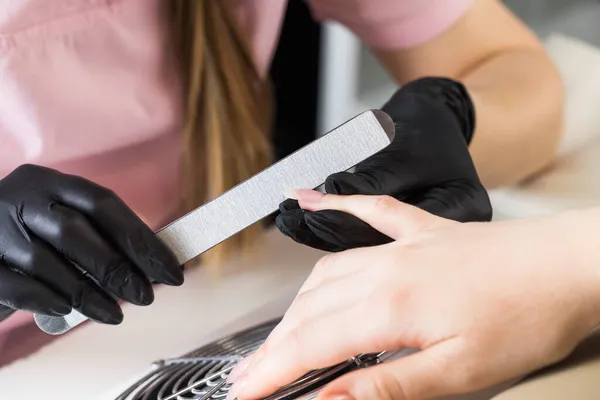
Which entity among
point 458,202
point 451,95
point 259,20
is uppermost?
point 259,20

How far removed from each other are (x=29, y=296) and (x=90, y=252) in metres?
0.04

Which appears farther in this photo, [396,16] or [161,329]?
[396,16]

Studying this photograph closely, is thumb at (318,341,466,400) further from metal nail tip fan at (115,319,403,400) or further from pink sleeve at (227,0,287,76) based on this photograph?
pink sleeve at (227,0,287,76)

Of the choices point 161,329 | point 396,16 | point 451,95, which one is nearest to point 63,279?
point 161,329

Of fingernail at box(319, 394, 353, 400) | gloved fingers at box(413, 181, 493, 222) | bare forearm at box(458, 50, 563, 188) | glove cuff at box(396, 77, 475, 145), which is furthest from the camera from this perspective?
bare forearm at box(458, 50, 563, 188)

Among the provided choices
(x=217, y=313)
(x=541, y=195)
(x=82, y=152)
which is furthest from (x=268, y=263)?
(x=541, y=195)

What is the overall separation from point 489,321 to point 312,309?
98 mm

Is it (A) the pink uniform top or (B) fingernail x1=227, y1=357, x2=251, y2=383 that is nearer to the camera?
(B) fingernail x1=227, y1=357, x2=251, y2=383

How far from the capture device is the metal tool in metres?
0.39

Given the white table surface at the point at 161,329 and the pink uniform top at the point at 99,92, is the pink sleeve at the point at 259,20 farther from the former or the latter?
the white table surface at the point at 161,329

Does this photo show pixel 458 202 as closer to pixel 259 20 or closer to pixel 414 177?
pixel 414 177

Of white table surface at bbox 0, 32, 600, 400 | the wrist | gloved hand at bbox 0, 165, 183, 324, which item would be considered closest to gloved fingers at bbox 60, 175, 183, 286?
gloved hand at bbox 0, 165, 183, 324

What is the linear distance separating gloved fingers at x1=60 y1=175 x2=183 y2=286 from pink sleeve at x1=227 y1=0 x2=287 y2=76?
0.85 ft

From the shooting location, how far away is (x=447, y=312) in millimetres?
370
